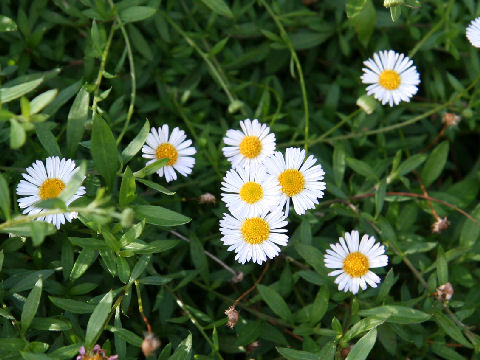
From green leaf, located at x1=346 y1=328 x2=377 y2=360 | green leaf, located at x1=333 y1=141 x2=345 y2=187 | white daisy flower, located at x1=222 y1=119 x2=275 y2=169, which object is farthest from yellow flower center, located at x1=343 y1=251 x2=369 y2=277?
white daisy flower, located at x1=222 y1=119 x2=275 y2=169

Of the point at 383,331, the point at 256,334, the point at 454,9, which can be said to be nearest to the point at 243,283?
the point at 256,334

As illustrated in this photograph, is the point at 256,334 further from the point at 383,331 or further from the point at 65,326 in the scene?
the point at 65,326

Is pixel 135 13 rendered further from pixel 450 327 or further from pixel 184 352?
pixel 450 327

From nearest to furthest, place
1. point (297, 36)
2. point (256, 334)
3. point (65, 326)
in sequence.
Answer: point (65, 326) < point (256, 334) < point (297, 36)

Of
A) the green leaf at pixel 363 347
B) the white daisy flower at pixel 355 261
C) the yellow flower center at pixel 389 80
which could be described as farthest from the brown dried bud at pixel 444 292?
the yellow flower center at pixel 389 80

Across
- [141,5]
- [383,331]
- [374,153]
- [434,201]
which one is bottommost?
[383,331]

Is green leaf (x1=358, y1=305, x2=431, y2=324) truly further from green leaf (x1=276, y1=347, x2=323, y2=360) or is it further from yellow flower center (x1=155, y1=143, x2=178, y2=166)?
yellow flower center (x1=155, y1=143, x2=178, y2=166)
